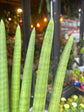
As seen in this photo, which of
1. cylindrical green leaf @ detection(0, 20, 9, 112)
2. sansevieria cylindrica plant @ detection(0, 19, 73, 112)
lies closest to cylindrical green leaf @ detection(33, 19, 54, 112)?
sansevieria cylindrica plant @ detection(0, 19, 73, 112)

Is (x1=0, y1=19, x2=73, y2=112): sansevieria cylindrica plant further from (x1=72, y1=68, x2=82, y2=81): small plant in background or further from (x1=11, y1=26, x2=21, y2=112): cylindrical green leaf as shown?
(x1=72, y1=68, x2=82, y2=81): small plant in background

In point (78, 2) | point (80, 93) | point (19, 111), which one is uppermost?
point (78, 2)

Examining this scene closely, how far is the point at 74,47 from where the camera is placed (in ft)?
8.32

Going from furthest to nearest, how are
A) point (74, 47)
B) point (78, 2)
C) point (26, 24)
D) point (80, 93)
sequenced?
point (74, 47)
point (78, 2)
point (80, 93)
point (26, 24)

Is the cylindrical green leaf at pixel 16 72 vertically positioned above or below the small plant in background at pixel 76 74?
above

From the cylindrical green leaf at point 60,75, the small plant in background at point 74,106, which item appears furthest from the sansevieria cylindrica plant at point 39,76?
the small plant in background at point 74,106

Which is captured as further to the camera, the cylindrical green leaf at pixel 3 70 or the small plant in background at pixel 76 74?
the small plant in background at pixel 76 74

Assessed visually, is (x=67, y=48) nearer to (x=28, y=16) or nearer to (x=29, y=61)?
(x=29, y=61)

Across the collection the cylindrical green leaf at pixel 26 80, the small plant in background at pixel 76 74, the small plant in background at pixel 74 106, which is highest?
the cylindrical green leaf at pixel 26 80

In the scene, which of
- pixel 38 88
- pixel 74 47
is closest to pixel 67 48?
pixel 38 88

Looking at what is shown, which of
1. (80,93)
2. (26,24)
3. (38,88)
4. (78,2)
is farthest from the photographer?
(78,2)

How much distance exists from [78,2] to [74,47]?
941 mm

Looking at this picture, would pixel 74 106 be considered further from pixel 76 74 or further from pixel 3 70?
pixel 3 70

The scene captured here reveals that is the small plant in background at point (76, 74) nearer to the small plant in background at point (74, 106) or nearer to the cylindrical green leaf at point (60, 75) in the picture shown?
the small plant in background at point (74, 106)
